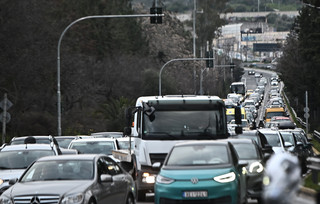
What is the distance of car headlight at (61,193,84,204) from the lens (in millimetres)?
15211

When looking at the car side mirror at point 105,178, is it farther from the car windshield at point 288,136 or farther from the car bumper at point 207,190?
the car windshield at point 288,136

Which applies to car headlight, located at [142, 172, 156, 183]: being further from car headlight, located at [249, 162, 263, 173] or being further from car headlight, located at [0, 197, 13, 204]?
car headlight, located at [0, 197, 13, 204]

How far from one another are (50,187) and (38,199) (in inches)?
15.7

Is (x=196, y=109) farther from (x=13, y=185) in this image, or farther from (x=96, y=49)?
(x=96, y=49)

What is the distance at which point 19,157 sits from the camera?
21953 millimetres

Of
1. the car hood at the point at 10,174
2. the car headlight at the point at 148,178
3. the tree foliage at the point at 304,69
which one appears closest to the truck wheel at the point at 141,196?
the car headlight at the point at 148,178

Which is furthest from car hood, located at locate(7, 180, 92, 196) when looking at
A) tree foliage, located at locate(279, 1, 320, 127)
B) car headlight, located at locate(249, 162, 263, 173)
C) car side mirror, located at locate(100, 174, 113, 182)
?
tree foliage, located at locate(279, 1, 320, 127)

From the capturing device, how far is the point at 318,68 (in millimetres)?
69188

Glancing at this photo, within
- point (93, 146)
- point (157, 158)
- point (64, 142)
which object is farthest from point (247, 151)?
point (64, 142)

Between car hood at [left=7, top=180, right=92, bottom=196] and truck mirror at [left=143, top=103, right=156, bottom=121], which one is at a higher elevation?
truck mirror at [left=143, top=103, right=156, bottom=121]

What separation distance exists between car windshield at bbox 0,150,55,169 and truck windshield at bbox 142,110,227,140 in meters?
2.57

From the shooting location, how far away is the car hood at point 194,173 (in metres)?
16.6

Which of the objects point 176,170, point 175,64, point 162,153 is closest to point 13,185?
point 176,170

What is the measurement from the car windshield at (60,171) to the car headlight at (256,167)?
5140 mm
